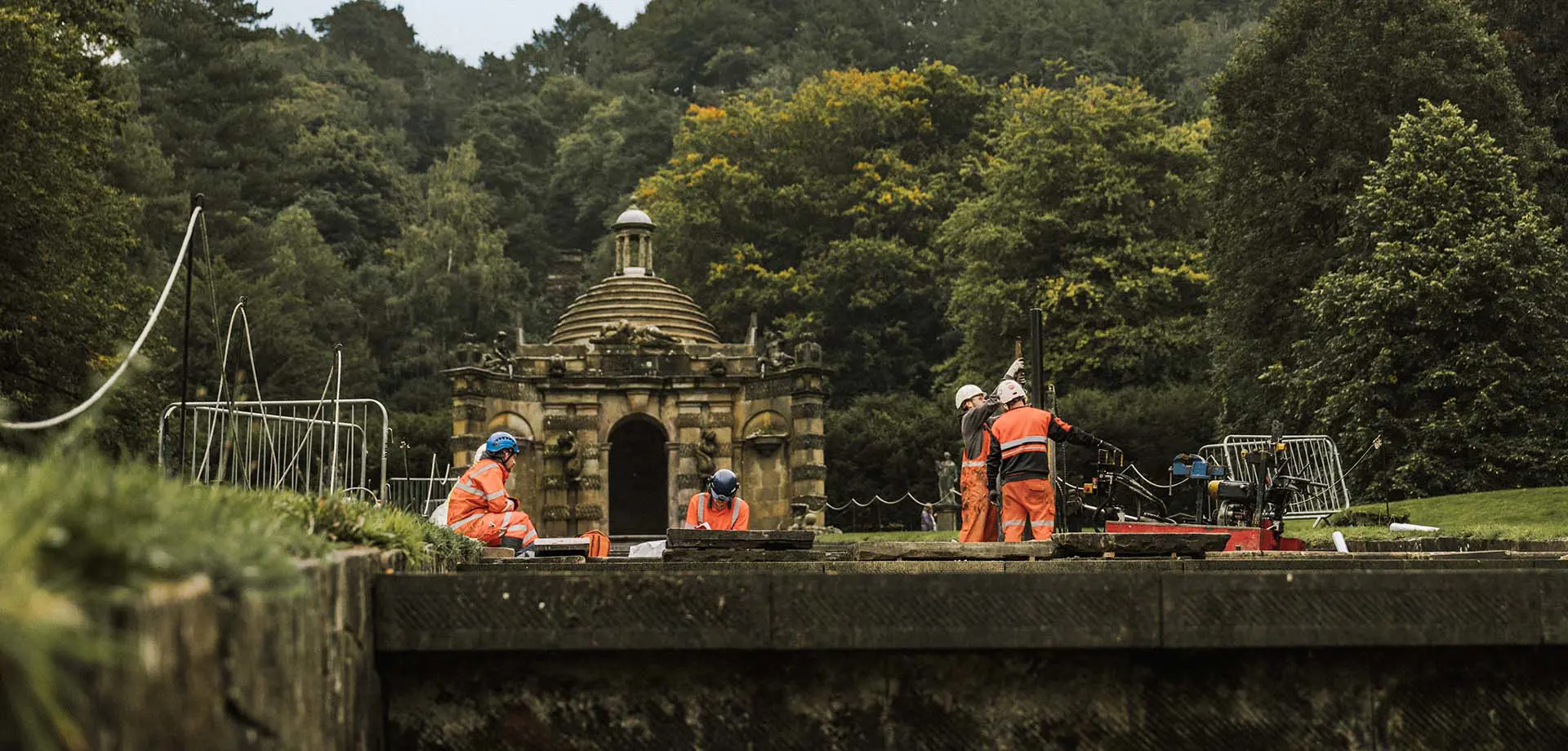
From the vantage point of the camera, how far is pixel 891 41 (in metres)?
84.1

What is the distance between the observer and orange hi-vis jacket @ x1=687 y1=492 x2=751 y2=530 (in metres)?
15.9

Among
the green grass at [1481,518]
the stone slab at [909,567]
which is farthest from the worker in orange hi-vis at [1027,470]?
the stone slab at [909,567]

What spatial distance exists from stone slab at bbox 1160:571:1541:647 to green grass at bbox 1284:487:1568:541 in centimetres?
1068

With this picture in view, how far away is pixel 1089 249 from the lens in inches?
1773

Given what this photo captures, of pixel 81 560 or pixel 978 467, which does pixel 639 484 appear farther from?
pixel 81 560

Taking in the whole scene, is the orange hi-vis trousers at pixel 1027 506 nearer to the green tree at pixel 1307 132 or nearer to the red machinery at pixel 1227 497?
the red machinery at pixel 1227 497

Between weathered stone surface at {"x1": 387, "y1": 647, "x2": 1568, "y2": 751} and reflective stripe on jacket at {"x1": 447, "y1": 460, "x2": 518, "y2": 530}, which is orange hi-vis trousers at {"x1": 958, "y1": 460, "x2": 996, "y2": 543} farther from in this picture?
weathered stone surface at {"x1": 387, "y1": 647, "x2": 1568, "y2": 751}

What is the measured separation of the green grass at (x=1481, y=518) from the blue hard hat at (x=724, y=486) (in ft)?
21.4

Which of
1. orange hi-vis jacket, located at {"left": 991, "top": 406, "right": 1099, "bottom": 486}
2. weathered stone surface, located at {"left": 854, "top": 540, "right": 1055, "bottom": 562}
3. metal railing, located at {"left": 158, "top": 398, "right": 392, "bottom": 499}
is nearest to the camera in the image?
metal railing, located at {"left": 158, "top": 398, "right": 392, "bottom": 499}

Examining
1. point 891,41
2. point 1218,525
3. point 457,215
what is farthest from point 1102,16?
point 1218,525

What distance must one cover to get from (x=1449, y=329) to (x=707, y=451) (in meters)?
15.5

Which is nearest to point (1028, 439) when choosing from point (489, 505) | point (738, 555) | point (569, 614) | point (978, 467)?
point (978, 467)

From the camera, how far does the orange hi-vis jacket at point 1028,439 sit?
15.3 m

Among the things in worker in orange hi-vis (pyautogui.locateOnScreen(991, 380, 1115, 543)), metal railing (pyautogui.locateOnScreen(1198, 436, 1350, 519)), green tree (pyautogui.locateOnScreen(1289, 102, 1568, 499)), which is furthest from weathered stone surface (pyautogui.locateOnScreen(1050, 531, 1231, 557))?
green tree (pyautogui.locateOnScreen(1289, 102, 1568, 499))
